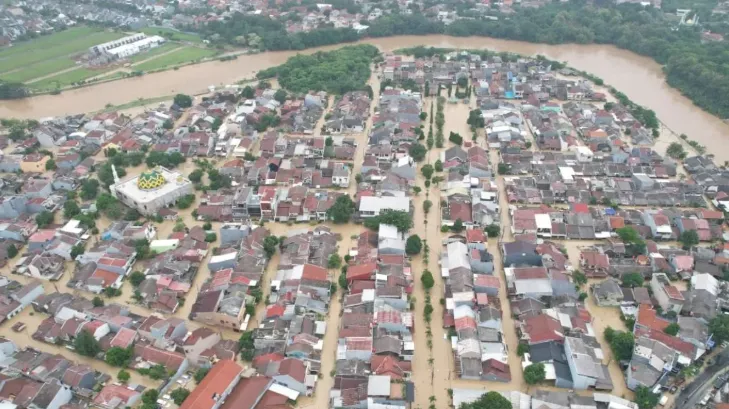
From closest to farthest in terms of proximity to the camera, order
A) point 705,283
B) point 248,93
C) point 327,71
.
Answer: point 705,283 < point 248,93 < point 327,71

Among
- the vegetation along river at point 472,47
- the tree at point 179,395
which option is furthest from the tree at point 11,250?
the vegetation along river at point 472,47

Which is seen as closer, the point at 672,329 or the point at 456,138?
the point at 672,329

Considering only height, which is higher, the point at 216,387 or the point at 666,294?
the point at 666,294

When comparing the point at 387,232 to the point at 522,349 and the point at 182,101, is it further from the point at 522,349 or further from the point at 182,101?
the point at 182,101

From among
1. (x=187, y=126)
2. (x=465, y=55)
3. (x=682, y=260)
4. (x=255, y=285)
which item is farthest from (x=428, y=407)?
(x=465, y=55)

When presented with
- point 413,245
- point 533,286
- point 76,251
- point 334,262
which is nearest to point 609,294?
point 533,286

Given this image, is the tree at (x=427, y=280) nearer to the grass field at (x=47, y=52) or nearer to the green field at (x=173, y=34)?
the grass field at (x=47, y=52)
